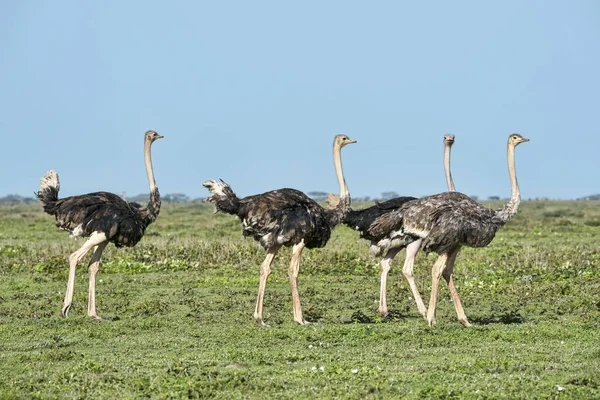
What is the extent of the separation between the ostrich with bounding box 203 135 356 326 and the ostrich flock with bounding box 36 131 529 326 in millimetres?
12

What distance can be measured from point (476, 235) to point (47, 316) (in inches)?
215

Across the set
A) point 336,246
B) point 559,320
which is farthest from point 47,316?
point 336,246

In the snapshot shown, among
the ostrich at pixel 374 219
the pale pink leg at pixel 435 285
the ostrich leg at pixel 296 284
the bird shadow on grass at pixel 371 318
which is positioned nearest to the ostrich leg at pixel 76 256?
the ostrich leg at pixel 296 284

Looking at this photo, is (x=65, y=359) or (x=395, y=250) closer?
(x=65, y=359)

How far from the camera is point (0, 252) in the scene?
2078 centimetres

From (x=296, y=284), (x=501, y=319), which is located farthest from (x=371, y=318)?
(x=501, y=319)

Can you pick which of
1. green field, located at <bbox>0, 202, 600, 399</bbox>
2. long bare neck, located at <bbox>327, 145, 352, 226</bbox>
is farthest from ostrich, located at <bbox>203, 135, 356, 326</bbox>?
green field, located at <bbox>0, 202, 600, 399</bbox>

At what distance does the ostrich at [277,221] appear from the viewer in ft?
43.8

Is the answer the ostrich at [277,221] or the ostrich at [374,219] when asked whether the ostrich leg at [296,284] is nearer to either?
the ostrich at [277,221]

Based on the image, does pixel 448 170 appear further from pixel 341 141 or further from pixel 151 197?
pixel 151 197

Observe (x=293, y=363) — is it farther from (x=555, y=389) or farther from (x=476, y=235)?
(x=476, y=235)

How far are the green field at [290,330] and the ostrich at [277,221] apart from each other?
0.60 m

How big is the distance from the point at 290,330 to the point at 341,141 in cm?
375

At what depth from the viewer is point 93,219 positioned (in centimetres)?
1386
